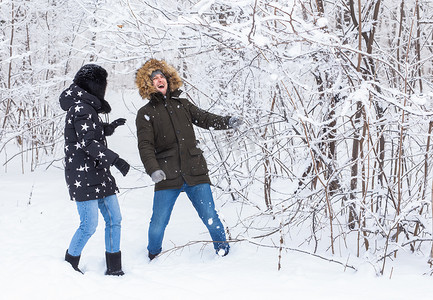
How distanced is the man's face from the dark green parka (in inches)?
1.6

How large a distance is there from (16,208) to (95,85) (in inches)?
97.0

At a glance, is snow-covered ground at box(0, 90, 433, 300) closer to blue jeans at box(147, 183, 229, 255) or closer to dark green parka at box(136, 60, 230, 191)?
blue jeans at box(147, 183, 229, 255)

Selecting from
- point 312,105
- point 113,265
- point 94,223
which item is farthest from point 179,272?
point 312,105

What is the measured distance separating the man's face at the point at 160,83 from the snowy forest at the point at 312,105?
30cm

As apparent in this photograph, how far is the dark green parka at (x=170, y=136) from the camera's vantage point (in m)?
3.40

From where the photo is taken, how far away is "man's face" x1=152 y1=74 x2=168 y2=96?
346 centimetres

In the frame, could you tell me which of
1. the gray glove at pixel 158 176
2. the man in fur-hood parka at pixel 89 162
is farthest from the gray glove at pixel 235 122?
the man in fur-hood parka at pixel 89 162

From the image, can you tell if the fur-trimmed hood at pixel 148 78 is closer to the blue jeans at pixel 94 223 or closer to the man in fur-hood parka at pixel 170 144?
the man in fur-hood parka at pixel 170 144

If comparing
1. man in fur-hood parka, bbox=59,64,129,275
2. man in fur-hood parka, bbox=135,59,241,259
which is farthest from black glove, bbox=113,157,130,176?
man in fur-hood parka, bbox=135,59,241,259

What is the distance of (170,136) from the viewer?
11.3 feet

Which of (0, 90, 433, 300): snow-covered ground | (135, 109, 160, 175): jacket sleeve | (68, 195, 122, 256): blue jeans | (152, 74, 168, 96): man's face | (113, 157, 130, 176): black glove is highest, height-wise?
(152, 74, 168, 96): man's face

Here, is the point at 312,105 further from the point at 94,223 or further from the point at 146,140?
the point at 94,223

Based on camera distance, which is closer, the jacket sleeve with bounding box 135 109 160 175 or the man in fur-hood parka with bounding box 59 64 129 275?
the man in fur-hood parka with bounding box 59 64 129 275

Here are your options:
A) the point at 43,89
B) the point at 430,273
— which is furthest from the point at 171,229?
the point at 43,89
